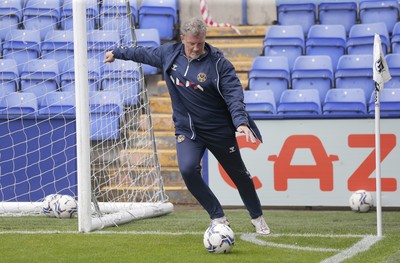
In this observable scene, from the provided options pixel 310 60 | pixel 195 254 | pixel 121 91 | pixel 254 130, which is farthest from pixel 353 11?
pixel 195 254

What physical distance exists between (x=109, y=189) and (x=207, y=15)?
17.5 feet

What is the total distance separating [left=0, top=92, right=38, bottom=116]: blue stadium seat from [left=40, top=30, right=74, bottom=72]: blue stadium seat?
1076 millimetres

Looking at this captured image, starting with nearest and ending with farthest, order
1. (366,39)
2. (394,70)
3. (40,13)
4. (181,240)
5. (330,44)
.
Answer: (181,240), (394,70), (366,39), (330,44), (40,13)

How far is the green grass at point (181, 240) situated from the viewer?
706 cm

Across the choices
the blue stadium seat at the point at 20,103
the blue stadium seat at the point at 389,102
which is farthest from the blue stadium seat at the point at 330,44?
the blue stadium seat at the point at 20,103

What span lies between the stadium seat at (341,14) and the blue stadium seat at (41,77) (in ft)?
15.1

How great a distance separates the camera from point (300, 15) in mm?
15281

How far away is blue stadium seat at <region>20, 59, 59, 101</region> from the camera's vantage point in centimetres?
1359

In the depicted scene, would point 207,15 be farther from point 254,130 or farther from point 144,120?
point 254,130

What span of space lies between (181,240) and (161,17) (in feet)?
25.9

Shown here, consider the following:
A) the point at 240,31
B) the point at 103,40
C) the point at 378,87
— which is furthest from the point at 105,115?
the point at 240,31

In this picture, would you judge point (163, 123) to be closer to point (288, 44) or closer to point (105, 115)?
point (288, 44)

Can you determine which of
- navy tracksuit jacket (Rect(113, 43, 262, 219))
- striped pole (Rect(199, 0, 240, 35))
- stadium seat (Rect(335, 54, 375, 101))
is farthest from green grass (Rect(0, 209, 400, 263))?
striped pole (Rect(199, 0, 240, 35))

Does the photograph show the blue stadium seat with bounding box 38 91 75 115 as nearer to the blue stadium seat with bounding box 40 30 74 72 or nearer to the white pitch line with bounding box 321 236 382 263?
the blue stadium seat with bounding box 40 30 74 72
